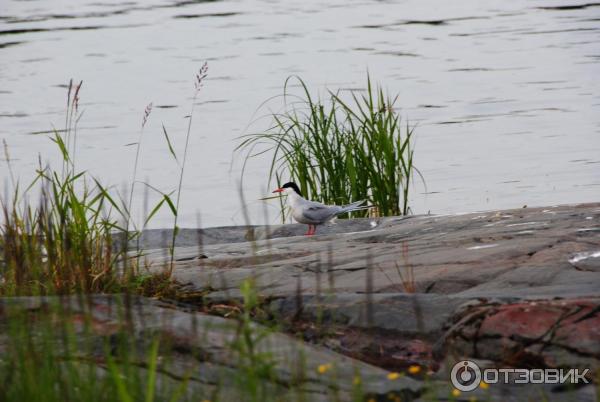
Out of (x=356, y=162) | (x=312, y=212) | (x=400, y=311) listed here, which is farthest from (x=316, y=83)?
(x=400, y=311)

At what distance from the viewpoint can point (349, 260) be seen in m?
5.11

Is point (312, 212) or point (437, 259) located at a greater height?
point (312, 212)

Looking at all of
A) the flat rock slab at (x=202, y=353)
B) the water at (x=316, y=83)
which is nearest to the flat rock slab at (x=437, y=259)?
the flat rock slab at (x=202, y=353)

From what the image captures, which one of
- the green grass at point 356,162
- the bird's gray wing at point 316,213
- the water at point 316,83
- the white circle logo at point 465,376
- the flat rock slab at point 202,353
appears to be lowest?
the white circle logo at point 465,376

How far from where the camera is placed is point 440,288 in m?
4.44

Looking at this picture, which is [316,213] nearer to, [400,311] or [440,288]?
[440,288]

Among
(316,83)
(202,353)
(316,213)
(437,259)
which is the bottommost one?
(202,353)

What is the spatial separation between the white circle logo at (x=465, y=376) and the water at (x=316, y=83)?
2550 mm

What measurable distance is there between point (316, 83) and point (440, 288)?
11150mm

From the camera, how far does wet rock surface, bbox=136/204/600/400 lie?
3.50 m

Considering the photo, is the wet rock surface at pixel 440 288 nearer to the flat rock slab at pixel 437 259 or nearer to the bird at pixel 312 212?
the flat rock slab at pixel 437 259

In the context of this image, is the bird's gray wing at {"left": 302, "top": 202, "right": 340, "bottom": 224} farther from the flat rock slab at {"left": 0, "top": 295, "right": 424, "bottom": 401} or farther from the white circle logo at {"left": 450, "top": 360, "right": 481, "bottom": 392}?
the white circle logo at {"left": 450, "top": 360, "right": 481, "bottom": 392}

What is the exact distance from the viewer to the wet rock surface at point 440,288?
3.50 metres

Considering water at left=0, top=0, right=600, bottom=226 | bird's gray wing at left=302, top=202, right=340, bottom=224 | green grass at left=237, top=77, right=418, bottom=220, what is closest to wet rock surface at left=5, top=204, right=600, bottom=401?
water at left=0, top=0, right=600, bottom=226
